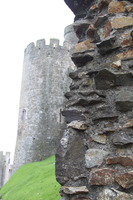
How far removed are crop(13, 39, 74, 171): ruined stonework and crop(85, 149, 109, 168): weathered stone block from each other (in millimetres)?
13297

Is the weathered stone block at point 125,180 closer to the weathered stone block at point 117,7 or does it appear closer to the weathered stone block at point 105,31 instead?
the weathered stone block at point 105,31

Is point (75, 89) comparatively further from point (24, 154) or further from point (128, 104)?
point (24, 154)

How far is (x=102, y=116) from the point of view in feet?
8.34

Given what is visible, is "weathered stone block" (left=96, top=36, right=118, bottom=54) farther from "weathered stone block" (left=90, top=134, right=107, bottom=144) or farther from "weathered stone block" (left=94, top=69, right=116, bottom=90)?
"weathered stone block" (left=90, top=134, right=107, bottom=144)

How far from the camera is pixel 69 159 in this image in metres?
2.52

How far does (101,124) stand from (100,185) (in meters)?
0.52

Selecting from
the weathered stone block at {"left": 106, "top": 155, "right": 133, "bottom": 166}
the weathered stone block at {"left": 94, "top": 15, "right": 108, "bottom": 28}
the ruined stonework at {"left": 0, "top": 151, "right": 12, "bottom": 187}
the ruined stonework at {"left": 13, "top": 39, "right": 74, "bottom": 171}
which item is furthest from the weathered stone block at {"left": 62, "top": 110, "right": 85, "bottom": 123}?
the ruined stonework at {"left": 0, "top": 151, "right": 12, "bottom": 187}

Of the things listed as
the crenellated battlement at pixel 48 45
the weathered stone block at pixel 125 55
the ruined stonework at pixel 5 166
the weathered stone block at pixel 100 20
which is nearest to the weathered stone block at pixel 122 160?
the weathered stone block at pixel 125 55

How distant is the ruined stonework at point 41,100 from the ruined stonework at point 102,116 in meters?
12.9

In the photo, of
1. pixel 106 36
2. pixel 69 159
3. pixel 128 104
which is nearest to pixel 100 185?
pixel 69 159

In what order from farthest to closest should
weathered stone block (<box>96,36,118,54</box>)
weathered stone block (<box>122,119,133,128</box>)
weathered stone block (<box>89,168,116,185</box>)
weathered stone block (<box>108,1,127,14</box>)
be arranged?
weathered stone block (<box>108,1,127,14</box>)
weathered stone block (<box>96,36,118,54</box>)
weathered stone block (<box>122,119,133,128</box>)
weathered stone block (<box>89,168,116,185</box>)

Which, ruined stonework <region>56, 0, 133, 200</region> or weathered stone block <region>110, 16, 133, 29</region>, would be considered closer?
ruined stonework <region>56, 0, 133, 200</region>

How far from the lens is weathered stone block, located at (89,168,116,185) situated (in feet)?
7.59

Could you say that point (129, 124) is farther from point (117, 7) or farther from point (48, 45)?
point (48, 45)
